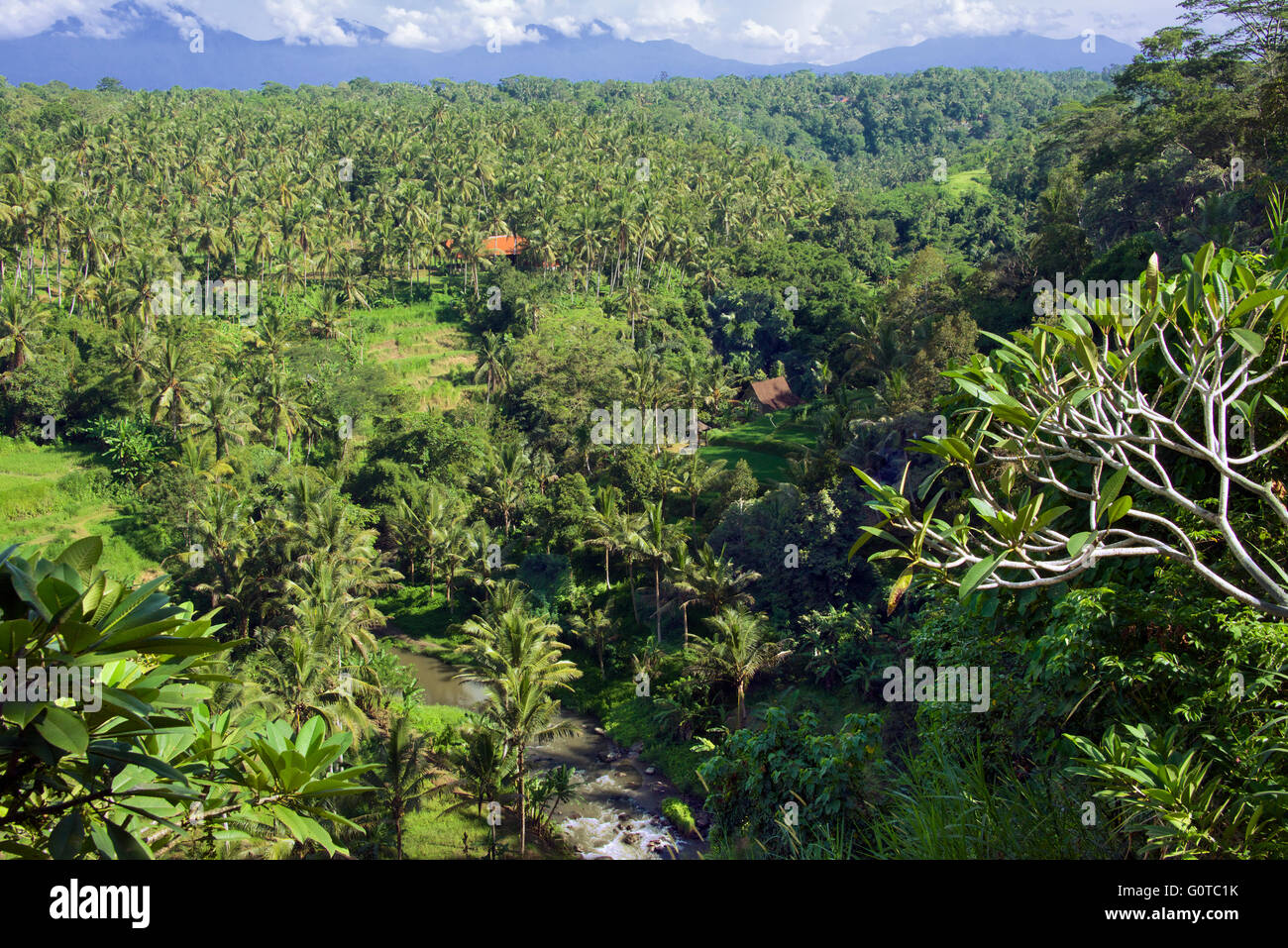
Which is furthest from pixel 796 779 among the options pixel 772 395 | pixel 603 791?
pixel 772 395

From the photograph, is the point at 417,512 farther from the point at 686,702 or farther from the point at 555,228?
the point at 555,228

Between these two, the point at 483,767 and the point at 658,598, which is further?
the point at 658,598

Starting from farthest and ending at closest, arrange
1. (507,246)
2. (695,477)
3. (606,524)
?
(507,246) < (695,477) < (606,524)

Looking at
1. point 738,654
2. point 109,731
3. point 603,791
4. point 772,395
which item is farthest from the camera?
point 772,395

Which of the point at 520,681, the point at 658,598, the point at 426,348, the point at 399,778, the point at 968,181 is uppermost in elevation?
the point at 968,181

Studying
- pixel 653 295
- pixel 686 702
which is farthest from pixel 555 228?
pixel 686 702

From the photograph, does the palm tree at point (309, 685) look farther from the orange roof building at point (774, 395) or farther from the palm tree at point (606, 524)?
the orange roof building at point (774, 395)

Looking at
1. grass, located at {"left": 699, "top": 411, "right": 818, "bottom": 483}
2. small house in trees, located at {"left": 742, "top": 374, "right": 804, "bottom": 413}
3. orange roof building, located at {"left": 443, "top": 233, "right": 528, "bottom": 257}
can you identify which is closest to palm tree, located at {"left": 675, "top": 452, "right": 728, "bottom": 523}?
grass, located at {"left": 699, "top": 411, "right": 818, "bottom": 483}

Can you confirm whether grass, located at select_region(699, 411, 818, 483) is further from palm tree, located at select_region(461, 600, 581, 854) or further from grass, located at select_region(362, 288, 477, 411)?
palm tree, located at select_region(461, 600, 581, 854)

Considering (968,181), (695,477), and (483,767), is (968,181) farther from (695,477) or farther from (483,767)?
(483,767)
